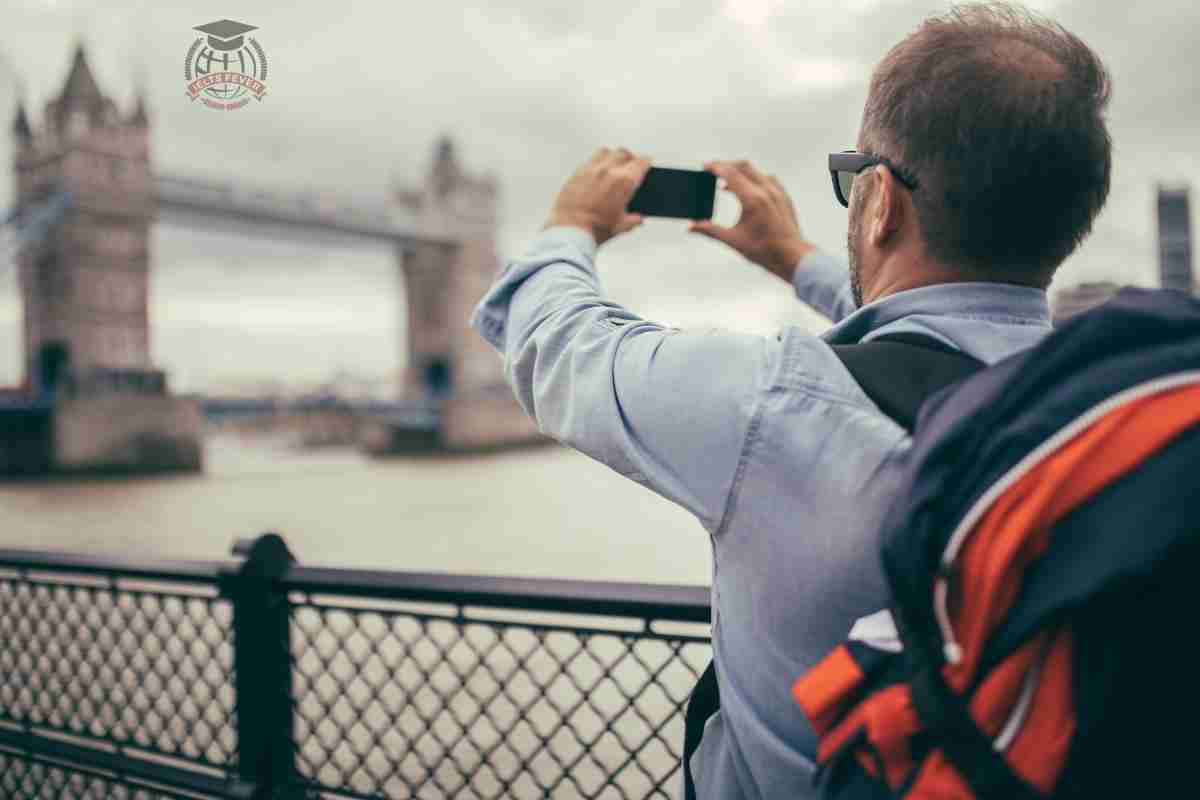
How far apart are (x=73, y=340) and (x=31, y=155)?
4.87 m

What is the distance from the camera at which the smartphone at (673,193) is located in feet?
3.17

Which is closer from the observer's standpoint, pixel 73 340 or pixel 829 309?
pixel 829 309

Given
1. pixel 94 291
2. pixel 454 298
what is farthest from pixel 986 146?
pixel 454 298

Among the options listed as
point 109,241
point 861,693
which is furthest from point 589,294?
point 109,241

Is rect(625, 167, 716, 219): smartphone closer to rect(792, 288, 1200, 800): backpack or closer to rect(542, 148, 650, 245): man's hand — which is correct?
rect(542, 148, 650, 245): man's hand

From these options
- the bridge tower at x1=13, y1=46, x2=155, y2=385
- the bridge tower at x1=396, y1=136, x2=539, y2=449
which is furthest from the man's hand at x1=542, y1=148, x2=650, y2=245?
the bridge tower at x1=396, y1=136, x2=539, y2=449

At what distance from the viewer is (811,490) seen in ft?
2.10

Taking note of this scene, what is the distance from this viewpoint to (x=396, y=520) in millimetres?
15352

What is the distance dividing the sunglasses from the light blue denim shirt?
86mm

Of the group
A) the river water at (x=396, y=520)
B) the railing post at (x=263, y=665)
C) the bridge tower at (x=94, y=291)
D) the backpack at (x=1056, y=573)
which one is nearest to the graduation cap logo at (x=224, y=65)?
the railing post at (x=263, y=665)

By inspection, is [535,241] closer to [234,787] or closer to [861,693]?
[861,693]

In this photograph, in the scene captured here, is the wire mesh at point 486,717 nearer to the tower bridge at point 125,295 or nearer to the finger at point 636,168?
the finger at point 636,168

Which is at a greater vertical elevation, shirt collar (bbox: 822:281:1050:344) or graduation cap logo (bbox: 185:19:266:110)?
graduation cap logo (bbox: 185:19:266:110)

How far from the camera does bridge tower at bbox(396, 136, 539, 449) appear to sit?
108 feet
